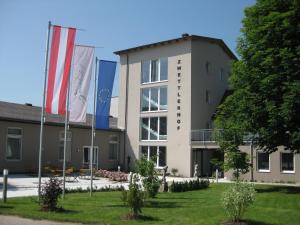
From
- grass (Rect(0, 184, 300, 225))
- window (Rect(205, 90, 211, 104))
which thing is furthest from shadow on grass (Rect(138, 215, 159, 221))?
window (Rect(205, 90, 211, 104))

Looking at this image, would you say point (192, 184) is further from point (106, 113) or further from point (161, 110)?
point (161, 110)

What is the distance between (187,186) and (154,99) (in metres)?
17.8

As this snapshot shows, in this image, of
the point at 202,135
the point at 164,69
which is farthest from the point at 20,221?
the point at 164,69

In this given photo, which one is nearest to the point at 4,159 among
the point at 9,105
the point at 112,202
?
the point at 9,105

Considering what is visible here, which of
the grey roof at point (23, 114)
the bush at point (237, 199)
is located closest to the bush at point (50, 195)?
the bush at point (237, 199)

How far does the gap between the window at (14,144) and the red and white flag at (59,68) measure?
1720 centimetres

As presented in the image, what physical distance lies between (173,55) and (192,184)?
1764 cm

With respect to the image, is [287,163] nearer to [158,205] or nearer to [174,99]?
[174,99]

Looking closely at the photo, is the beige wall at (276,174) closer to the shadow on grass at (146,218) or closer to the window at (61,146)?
the window at (61,146)

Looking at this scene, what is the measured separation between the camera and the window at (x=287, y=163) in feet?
98.6

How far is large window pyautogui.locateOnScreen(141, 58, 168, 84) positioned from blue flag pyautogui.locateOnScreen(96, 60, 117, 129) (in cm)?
1944

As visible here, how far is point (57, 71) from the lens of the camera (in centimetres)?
1585

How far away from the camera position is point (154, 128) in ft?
127

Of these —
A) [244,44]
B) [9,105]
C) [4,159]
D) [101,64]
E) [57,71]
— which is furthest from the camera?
[9,105]
